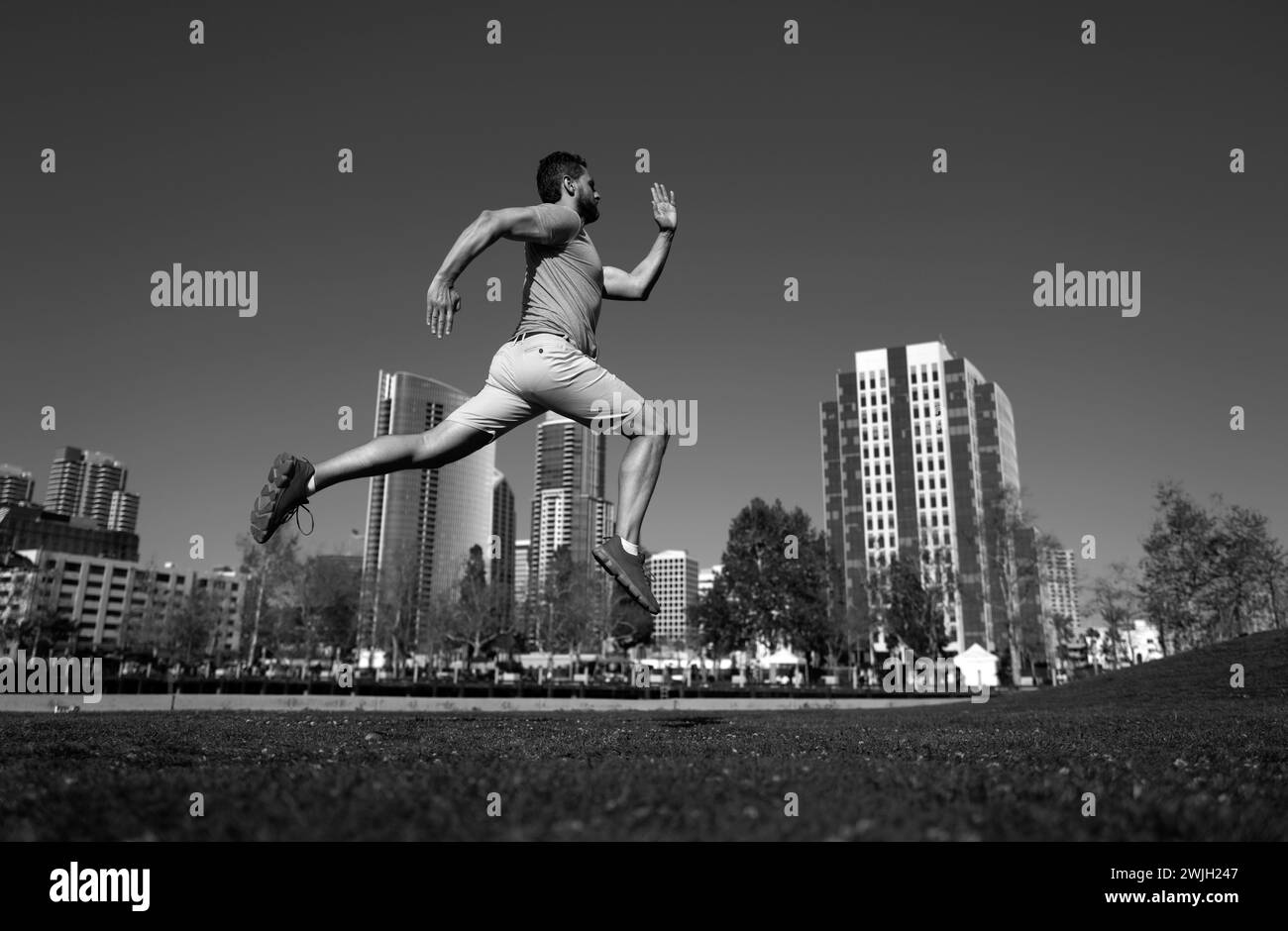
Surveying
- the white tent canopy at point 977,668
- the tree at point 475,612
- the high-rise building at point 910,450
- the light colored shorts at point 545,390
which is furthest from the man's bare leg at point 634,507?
the high-rise building at point 910,450

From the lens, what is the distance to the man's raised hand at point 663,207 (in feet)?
23.5

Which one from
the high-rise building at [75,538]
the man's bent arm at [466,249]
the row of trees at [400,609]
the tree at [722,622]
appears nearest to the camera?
the man's bent arm at [466,249]

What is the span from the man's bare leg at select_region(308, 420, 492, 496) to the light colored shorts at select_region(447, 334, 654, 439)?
0.11 metres

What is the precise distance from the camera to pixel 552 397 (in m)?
5.79

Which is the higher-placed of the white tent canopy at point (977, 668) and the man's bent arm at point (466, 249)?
the man's bent arm at point (466, 249)

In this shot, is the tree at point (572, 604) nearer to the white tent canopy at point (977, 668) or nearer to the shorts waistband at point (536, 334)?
the white tent canopy at point (977, 668)

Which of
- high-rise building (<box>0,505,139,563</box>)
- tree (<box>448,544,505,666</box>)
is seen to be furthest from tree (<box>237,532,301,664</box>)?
high-rise building (<box>0,505,139,563</box>)

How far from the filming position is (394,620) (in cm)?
7262

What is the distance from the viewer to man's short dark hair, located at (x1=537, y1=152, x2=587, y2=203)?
627 centimetres

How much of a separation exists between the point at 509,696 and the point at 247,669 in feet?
104

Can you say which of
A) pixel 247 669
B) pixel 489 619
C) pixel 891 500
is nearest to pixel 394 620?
pixel 489 619

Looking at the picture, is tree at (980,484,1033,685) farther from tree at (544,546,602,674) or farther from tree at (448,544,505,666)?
tree at (448,544,505,666)

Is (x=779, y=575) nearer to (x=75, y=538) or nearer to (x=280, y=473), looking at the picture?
(x=280, y=473)
